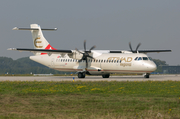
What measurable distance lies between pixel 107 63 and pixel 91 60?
2.93 meters

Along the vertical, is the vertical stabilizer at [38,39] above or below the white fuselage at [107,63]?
above

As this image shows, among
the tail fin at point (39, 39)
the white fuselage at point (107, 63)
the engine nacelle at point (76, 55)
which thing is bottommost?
the white fuselage at point (107, 63)

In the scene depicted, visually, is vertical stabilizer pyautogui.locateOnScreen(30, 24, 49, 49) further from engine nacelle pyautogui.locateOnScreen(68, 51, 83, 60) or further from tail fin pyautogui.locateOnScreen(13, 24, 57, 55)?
engine nacelle pyautogui.locateOnScreen(68, 51, 83, 60)

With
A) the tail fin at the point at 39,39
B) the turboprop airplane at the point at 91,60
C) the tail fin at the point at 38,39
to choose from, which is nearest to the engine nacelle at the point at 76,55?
the turboprop airplane at the point at 91,60

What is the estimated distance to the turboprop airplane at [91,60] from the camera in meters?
34.7

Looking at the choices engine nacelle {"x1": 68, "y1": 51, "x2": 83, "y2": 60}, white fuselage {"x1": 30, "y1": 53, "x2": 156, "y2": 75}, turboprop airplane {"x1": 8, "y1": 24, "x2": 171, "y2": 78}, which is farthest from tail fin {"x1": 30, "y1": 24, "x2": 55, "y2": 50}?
engine nacelle {"x1": 68, "y1": 51, "x2": 83, "y2": 60}

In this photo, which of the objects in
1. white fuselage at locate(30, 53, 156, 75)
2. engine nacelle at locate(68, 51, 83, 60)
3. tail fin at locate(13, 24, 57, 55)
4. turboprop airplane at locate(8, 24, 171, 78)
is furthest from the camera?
tail fin at locate(13, 24, 57, 55)

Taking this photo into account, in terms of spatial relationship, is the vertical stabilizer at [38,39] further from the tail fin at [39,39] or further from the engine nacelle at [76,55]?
the engine nacelle at [76,55]

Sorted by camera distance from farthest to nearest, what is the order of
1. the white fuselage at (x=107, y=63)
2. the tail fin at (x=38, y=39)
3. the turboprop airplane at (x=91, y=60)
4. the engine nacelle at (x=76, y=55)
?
the tail fin at (x=38, y=39), the engine nacelle at (x=76, y=55), the turboprop airplane at (x=91, y=60), the white fuselage at (x=107, y=63)

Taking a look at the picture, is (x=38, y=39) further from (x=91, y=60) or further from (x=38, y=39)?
(x=91, y=60)

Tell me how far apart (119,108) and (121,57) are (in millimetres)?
23759

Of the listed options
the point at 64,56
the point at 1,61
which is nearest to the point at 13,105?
the point at 64,56

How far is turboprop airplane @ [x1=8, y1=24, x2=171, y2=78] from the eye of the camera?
34678 mm

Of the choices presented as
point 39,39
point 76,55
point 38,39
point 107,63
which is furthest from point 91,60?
point 38,39
